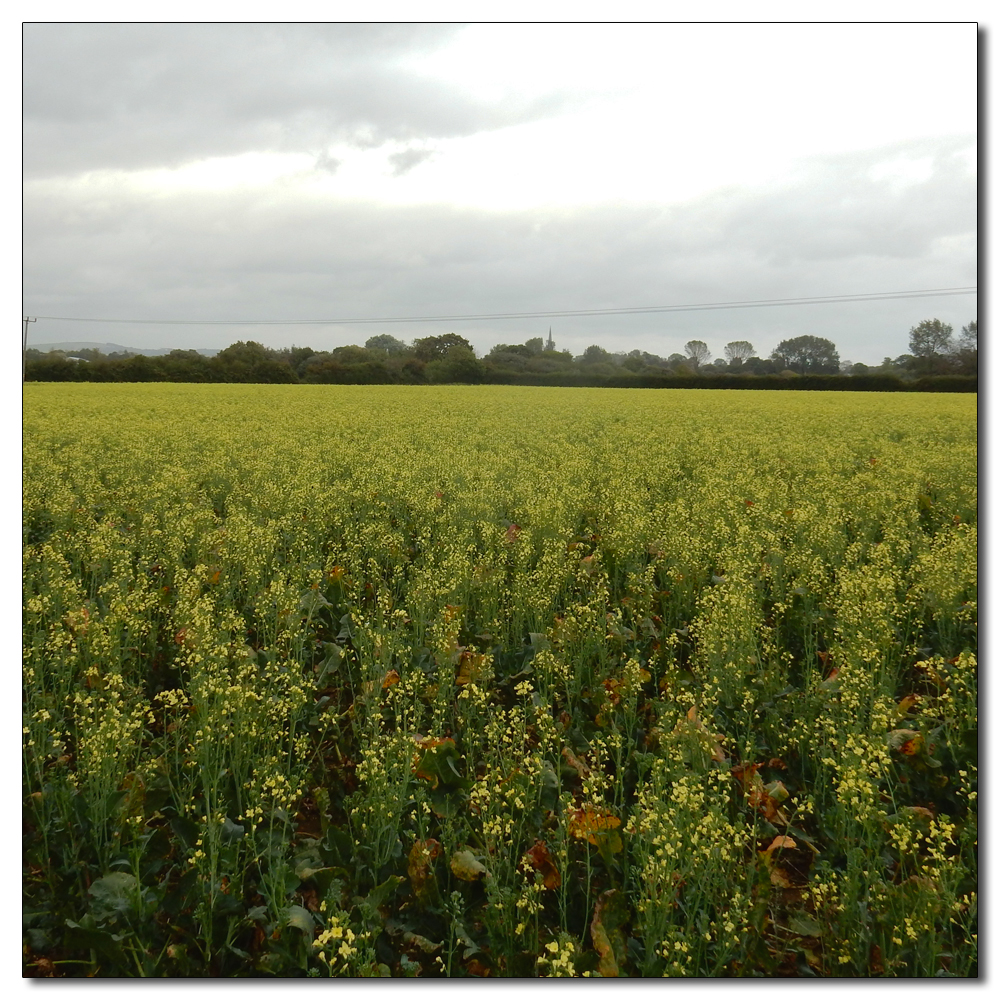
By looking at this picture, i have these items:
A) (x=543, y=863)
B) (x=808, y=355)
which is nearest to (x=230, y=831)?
(x=543, y=863)

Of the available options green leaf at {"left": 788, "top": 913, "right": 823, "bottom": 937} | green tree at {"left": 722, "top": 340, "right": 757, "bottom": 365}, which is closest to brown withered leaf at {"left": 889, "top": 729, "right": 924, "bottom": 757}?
green leaf at {"left": 788, "top": 913, "right": 823, "bottom": 937}

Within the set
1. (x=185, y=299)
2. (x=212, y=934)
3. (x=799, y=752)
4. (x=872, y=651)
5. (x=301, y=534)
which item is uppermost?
(x=185, y=299)

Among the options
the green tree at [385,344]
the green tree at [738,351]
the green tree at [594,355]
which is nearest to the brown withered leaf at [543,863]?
the green tree at [385,344]

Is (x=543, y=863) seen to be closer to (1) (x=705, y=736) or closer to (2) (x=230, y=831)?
(1) (x=705, y=736)

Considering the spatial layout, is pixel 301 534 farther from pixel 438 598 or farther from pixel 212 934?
pixel 212 934

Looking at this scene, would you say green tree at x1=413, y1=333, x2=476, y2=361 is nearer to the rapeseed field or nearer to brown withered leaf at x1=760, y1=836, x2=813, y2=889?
the rapeseed field

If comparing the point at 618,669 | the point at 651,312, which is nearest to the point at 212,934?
the point at 618,669
